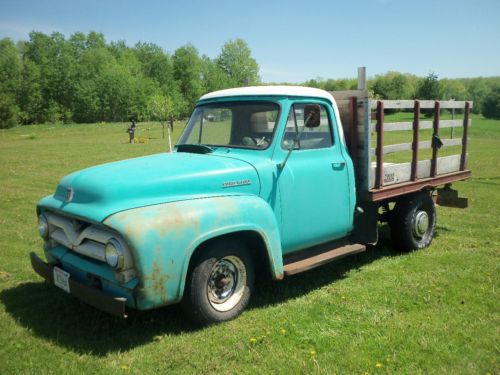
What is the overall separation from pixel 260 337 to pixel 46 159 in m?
17.2

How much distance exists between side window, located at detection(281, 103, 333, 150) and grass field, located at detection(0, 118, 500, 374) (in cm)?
162

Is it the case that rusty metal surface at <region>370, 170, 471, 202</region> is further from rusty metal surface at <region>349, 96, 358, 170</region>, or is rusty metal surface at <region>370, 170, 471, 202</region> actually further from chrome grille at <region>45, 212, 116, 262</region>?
chrome grille at <region>45, 212, 116, 262</region>

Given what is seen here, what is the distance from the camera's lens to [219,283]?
3971 millimetres

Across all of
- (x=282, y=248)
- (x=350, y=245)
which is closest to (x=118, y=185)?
(x=282, y=248)

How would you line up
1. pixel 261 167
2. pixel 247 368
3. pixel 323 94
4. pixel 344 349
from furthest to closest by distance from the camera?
1. pixel 323 94
2. pixel 261 167
3. pixel 344 349
4. pixel 247 368

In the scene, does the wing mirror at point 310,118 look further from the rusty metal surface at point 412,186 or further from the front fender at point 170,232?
the rusty metal surface at point 412,186

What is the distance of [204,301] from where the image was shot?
148 inches

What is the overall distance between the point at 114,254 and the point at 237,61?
9882 cm

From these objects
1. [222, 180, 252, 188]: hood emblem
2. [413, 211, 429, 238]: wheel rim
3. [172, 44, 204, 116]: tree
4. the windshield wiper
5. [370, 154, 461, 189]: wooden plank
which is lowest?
[413, 211, 429, 238]: wheel rim

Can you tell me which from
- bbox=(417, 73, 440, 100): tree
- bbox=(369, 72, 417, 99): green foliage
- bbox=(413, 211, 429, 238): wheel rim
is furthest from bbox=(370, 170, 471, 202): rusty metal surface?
bbox=(369, 72, 417, 99): green foliage

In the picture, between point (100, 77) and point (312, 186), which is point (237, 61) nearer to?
point (100, 77)

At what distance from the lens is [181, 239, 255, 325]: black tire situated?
12.1 ft

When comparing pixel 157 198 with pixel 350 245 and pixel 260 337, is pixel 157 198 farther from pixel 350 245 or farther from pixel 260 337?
pixel 350 245

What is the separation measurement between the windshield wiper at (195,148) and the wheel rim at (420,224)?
10.6 ft
